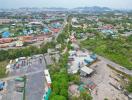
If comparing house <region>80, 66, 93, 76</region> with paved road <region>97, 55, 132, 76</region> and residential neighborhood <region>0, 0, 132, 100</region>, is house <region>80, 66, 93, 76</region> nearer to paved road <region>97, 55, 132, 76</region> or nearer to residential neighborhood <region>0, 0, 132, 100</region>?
residential neighborhood <region>0, 0, 132, 100</region>

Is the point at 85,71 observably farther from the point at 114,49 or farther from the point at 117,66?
the point at 114,49

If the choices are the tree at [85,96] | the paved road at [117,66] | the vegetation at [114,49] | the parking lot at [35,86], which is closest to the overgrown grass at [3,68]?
the parking lot at [35,86]

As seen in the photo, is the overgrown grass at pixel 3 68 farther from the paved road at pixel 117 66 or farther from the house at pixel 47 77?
the paved road at pixel 117 66

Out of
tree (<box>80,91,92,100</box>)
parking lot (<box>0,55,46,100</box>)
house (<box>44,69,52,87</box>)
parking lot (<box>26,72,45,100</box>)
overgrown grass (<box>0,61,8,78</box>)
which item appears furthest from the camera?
overgrown grass (<box>0,61,8,78</box>)

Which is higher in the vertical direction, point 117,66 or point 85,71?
point 85,71

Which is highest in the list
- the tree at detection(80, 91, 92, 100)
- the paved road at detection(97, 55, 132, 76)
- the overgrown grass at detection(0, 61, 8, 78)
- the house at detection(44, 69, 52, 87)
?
the tree at detection(80, 91, 92, 100)

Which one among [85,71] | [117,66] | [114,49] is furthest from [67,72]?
[114,49]

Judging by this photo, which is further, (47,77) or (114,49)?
(114,49)

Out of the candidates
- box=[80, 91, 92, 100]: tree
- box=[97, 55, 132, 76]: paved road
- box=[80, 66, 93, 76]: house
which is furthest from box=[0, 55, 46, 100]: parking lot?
box=[97, 55, 132, 76]: paved road
